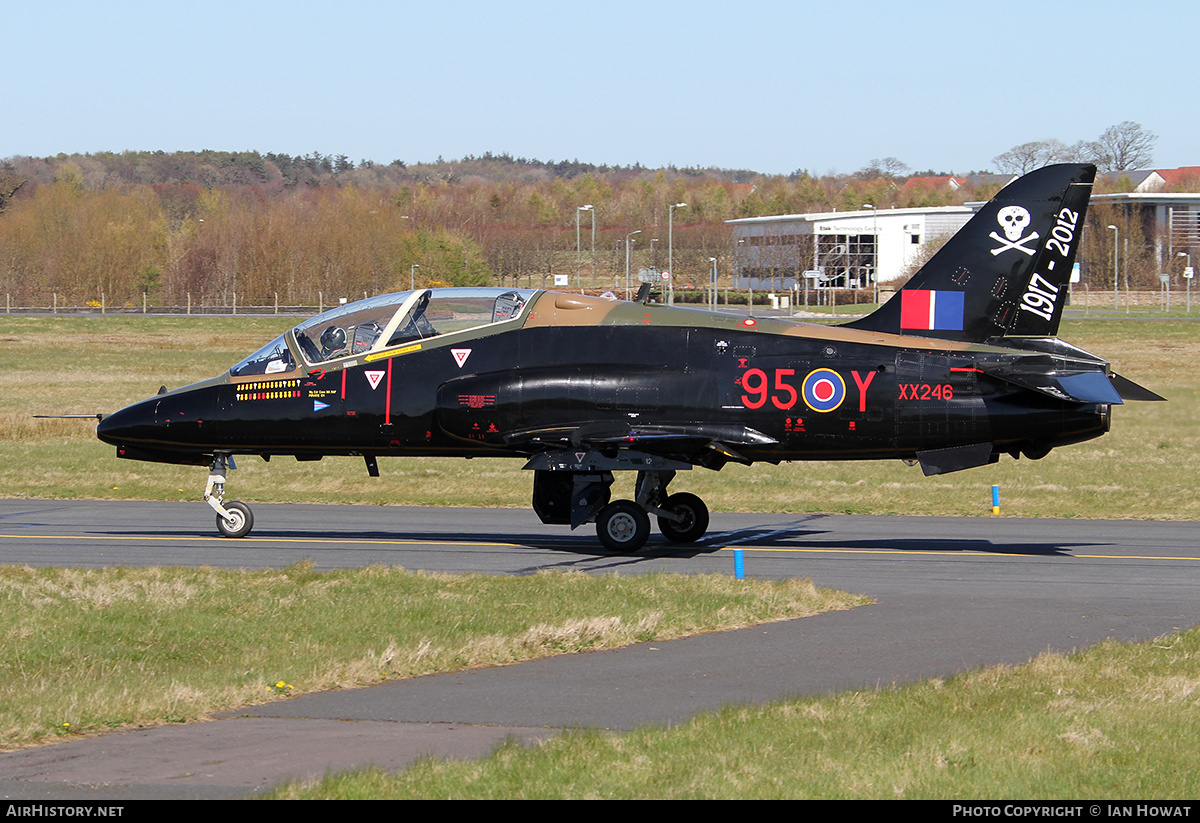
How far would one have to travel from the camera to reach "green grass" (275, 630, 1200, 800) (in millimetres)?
7168

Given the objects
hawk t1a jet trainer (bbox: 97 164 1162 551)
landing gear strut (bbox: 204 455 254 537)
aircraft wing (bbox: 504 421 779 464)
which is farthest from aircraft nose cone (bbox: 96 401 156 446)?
aircraft wing (bbox: 504 421 779 464)

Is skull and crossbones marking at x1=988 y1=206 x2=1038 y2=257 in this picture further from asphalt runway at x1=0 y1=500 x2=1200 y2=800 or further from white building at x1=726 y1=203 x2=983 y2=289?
white building at x1=726 y1=203 x2=983 y2=289

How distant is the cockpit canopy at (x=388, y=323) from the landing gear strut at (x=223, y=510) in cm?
141

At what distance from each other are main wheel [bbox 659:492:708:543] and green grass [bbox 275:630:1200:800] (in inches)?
330

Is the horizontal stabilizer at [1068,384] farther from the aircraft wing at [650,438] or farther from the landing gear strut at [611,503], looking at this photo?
the landing gear strut at [611,503]

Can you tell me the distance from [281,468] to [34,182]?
183 m

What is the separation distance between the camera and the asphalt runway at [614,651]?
8.30m

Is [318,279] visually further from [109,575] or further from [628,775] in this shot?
[628,775]

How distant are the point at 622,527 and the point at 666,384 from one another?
208 cm

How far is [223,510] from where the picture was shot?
18797mm

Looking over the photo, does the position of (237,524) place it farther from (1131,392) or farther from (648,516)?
(1131,392)

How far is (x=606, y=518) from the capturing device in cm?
1741

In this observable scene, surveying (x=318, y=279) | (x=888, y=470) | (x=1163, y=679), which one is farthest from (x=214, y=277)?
(x=1163, y=679)

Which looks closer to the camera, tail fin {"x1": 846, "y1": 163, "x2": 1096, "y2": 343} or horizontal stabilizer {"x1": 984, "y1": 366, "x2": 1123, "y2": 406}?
horizontal stabilizer {"x1": 984, "y1": 366, "x2": 1123, "y2": 406}
